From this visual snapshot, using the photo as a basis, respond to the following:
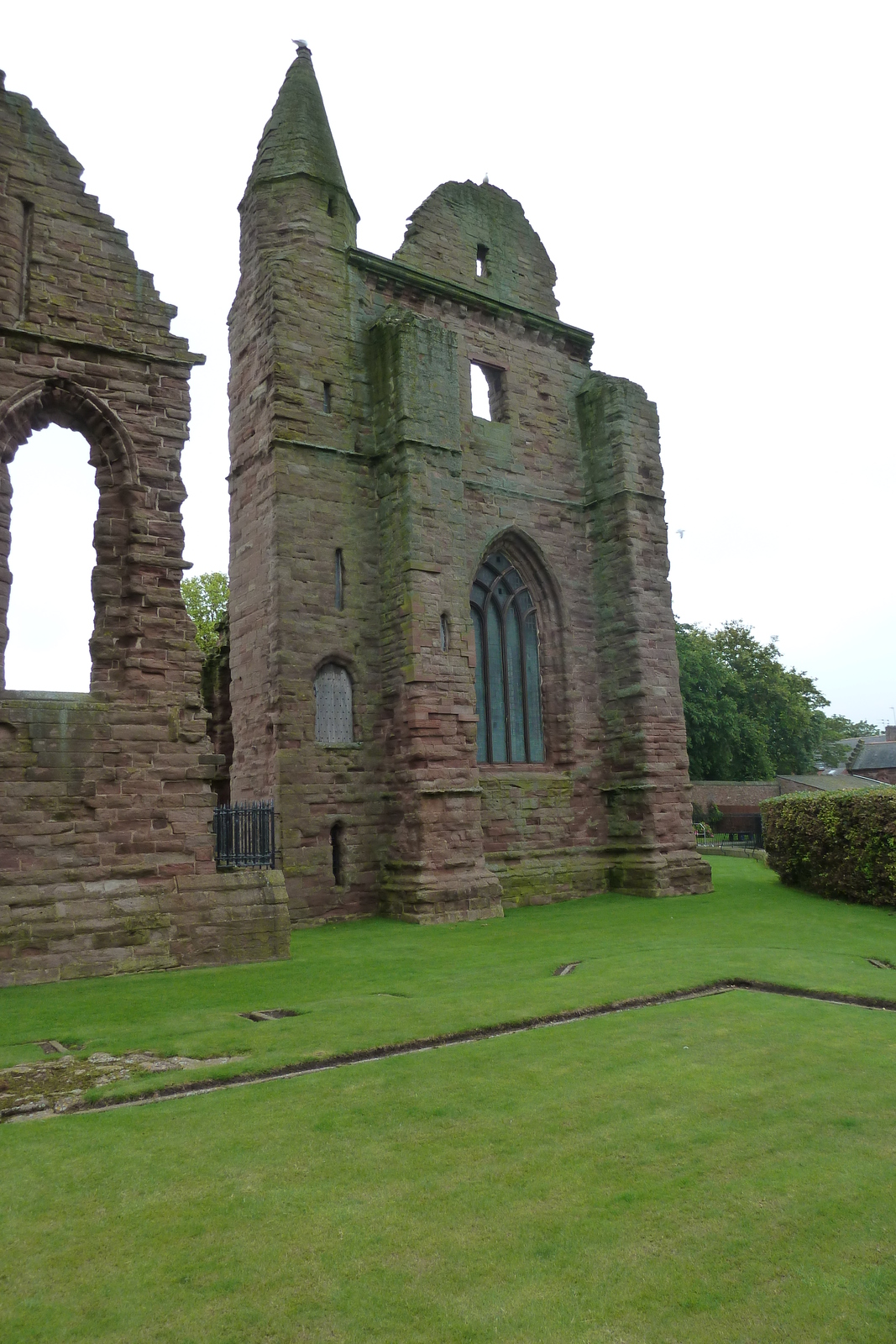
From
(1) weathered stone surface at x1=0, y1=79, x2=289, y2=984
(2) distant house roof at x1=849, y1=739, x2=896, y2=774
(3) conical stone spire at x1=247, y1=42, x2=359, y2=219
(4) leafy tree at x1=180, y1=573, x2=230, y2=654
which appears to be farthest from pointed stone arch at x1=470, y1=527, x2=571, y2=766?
(2) distant house roof at x1=849, y1=739, x2=896, y2=774

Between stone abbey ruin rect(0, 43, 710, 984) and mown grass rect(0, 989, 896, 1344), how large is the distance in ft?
16.5

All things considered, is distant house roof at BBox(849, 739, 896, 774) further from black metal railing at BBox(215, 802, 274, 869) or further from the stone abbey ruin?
black metal railing at BBox(215, 802, 274, 869)

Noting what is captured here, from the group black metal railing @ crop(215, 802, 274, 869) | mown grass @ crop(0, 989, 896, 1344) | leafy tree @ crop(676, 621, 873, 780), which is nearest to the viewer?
mown grass @ crop(0, 989, 896, 1344)

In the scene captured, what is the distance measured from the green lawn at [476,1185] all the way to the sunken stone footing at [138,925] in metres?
1.51

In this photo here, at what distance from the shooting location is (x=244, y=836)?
12.8 m

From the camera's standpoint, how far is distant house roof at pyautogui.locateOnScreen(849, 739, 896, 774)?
196 ft

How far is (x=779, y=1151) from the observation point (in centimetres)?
399

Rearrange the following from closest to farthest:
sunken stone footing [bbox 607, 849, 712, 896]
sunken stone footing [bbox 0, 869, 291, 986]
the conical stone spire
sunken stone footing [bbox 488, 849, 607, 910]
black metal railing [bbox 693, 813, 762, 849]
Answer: sunken stone footing [bbox 0, 869, 291, 986]
sunken stone footing [bbox 488, 849, 607, 910]
the conical stone spire
sunken stone footing [bbox 607, 849, 712, 896]
black metal railing [bbox 693, 813, 762, 849]

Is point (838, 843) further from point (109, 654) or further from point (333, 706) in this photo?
point (109, 654)

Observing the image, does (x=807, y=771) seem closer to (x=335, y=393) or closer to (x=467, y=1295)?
(x=335, y=393)

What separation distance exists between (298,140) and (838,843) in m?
15.6

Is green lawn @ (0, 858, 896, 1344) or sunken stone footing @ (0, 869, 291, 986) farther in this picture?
sunken stone footing @ (0, 869, 291, 986)

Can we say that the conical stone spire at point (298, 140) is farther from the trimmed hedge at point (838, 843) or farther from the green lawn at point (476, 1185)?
the green lawn at point (476, 1185)

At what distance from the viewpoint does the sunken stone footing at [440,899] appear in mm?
13383
